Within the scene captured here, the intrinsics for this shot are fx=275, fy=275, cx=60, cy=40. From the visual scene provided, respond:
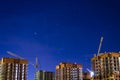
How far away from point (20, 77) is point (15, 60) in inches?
330

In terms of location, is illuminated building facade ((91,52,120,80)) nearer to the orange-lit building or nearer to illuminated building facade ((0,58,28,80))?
illuminated building facade ((0,58,28,80))

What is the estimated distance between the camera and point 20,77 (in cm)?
12350

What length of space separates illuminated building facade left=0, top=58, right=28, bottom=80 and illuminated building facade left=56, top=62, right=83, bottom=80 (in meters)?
22.8

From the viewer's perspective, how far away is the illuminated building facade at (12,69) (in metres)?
122

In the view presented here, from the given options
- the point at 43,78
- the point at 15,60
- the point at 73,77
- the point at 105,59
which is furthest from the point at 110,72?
the point at 43,78

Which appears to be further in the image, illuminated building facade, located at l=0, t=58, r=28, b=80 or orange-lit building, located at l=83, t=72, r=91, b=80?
orange-lit building, located at l=83, t=72, r=91, b=80

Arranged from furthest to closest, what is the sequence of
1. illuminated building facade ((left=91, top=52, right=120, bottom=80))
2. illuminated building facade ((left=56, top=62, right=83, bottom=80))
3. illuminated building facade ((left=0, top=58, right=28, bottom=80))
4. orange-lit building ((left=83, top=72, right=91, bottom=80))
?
orange-lit building ((left=83, top=72, right=91, bottom=80)) < illuminated building facade ((left=56, top=62, right=83, bottom=80)) < illuminated building facade ((left=0, top=58, right=28, bottom=80)) < illuminated building facade ((left=91, top=52, right=120, bottom=80))

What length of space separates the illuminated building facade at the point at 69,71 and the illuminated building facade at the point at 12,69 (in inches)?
898

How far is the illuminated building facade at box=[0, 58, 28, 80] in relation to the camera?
121562 millimetres

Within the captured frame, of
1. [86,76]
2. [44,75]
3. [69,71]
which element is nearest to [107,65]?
[69,71]

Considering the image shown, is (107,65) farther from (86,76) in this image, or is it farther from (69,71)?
(86,76)

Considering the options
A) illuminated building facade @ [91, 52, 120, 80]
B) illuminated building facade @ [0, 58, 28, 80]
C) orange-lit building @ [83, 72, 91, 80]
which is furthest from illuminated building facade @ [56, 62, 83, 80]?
illuminated building facade @ [91, 52, 120, 80]

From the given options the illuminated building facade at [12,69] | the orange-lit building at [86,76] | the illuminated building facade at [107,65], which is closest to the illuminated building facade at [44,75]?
the orange-lit building at [86,76]

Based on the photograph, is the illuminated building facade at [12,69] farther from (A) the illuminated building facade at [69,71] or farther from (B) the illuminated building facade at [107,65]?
(B) the illuminated building facade at [107,65]
